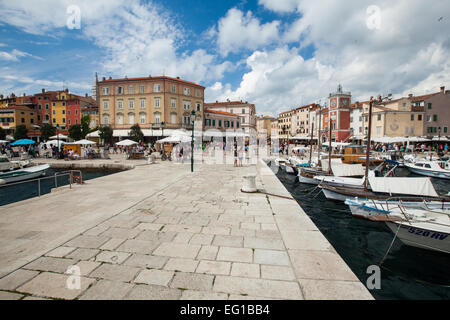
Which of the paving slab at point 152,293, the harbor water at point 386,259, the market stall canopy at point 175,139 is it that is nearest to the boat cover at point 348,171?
the harbor water at point 386,259

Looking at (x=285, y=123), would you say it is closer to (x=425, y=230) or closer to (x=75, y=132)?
(x=75, y=132)

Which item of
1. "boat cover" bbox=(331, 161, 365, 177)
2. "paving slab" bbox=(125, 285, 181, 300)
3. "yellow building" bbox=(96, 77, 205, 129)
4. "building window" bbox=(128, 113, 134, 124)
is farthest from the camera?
"building window" bbox=(128, 113, 134, 124)

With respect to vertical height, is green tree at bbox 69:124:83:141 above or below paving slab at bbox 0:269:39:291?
above

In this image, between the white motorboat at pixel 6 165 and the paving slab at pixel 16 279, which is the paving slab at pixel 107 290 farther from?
the white motorboat at pixel 6 165

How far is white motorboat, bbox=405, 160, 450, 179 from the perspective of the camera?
57.7 feet

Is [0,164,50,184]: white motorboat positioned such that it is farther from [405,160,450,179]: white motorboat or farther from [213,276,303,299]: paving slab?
[405,160,450,179]: white motorboat

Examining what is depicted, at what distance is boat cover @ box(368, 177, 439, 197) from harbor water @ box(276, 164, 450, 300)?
1.42m

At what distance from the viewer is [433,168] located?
60.5 feet

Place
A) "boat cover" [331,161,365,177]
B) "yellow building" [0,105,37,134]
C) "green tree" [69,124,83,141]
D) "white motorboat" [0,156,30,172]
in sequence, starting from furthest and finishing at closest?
1. "yellow building" [0,105,37,134]
2. "green tree" [69,124,83,141]
3. "white motorboat" [0,156,30,172]
4. "boat cover" [331,161,365,177]

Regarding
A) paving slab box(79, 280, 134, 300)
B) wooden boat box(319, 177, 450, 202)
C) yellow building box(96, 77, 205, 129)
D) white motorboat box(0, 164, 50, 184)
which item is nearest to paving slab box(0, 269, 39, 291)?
paving slab box(79, 280, 134, 300)

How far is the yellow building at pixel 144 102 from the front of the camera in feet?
132

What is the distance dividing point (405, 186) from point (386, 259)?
3.56 m

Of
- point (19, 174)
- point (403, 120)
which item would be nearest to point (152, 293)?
point (19, 174)

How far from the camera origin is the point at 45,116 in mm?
59969
